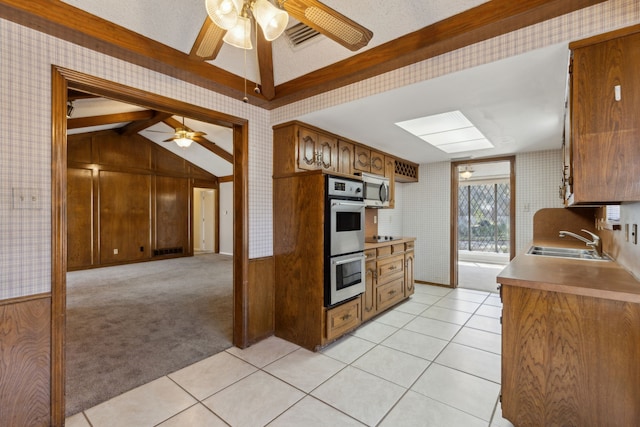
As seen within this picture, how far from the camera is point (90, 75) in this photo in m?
1.85

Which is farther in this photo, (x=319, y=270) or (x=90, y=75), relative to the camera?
(x=319, y=270)

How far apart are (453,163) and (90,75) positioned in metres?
4.90

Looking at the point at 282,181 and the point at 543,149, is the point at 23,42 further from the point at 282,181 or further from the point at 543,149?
the point at 543,149

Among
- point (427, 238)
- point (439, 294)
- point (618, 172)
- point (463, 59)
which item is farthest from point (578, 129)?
point (427, 238)

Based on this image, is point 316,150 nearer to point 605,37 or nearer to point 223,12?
point 223,12

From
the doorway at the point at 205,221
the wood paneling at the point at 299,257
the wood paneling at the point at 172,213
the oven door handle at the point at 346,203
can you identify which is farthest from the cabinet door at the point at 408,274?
the doorway at the point at 205,221

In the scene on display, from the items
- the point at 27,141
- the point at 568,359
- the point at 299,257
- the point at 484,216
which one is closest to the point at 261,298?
the point at 299,257

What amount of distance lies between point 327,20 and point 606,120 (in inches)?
56.8

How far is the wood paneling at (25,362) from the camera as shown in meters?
1.57

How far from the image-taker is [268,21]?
4.26ft

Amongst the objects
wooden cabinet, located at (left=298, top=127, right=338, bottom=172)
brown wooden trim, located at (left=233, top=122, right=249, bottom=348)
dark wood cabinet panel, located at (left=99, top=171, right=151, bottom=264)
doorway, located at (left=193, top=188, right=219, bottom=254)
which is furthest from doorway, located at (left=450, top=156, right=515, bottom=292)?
dark wood cabinet panel, located at (left=99, top=171, right=151, bottom=264)

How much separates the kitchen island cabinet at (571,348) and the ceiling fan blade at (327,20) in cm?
155

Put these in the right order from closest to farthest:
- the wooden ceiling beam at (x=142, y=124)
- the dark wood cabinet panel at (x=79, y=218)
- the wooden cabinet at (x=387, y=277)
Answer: the wooden cabinet at (x=387, y=277)
the wooden ceiling beam at (x=142, y=124)
the dark wood cabinet panel at (x=79, y=218)

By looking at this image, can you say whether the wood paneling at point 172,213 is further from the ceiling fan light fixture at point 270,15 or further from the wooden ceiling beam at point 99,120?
the ceiling fan light fixture at point 270,15
